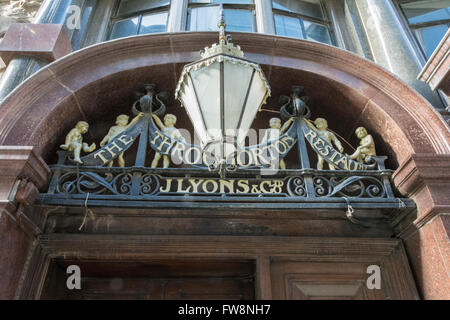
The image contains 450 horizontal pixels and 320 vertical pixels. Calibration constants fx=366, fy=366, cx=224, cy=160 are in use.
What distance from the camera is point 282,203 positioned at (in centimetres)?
340

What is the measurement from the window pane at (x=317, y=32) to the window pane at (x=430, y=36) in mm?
1448

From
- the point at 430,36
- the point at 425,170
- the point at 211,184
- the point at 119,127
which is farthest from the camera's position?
the point at 430,36

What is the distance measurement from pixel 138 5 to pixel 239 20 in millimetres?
2101

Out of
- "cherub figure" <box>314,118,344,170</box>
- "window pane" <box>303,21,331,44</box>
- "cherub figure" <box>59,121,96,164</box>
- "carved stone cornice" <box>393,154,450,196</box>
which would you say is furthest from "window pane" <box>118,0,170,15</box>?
"carved stone cornice" <box>393,154,450,196</box>

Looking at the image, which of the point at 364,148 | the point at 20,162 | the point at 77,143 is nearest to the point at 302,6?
the point at 364,148

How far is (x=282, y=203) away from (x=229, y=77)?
1.27 meters

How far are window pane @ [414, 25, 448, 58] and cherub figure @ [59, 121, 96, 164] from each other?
5.18 metres

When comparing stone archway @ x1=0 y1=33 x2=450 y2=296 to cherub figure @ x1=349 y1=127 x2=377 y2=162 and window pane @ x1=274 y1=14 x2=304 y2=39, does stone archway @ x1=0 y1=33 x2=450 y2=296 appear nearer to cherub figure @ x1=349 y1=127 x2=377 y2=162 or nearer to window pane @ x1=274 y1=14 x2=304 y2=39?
cherub figure @ x1=349 y1=127 x2=377 y2=162

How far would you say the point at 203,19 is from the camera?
6.48m

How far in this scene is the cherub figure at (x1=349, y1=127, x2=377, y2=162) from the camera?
3932mm

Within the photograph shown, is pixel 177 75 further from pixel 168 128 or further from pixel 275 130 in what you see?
pixel 275 130

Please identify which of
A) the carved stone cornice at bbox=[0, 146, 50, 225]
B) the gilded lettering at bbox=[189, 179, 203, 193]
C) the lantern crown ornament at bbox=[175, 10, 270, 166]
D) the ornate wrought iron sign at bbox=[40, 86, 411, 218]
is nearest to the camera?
the lantern crown ornament at bbox=[175, 10, 270, 166]
